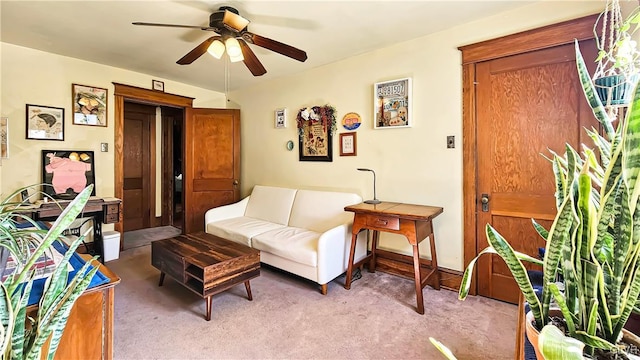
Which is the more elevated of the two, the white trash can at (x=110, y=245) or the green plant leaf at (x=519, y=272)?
the green plant leaf at (x=519, y=272)

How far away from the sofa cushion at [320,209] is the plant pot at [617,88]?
80.4 inches

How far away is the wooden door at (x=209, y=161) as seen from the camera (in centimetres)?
420

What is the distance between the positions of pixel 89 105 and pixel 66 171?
2.71 feet

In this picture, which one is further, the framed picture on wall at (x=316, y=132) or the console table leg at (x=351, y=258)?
the framed picture on wall at (x=316, y=132)

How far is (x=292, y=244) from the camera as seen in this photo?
8.78 ft

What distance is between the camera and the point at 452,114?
2566 mm

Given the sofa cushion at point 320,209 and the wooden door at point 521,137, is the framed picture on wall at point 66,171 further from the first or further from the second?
the wooden door at point 521,137

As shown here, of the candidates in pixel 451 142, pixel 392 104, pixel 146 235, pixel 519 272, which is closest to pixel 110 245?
pixel 146 235

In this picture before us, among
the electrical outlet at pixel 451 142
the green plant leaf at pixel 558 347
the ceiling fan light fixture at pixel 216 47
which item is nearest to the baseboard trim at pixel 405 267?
the electrical outlet at pixel 451 142

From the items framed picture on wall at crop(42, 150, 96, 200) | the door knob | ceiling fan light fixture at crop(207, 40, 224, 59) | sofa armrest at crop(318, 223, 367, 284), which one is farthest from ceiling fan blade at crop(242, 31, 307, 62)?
framed picture on wall at crop(42, 150, 96, 200)

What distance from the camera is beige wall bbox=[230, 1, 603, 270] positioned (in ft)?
8.06

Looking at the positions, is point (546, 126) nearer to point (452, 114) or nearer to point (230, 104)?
point (452, 114)

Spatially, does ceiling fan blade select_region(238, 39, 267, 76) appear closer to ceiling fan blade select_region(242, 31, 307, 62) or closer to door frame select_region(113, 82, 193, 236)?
ceiling fan blade select_region(242, 31, 307, 62)

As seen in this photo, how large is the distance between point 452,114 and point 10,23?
3977 millimetres
